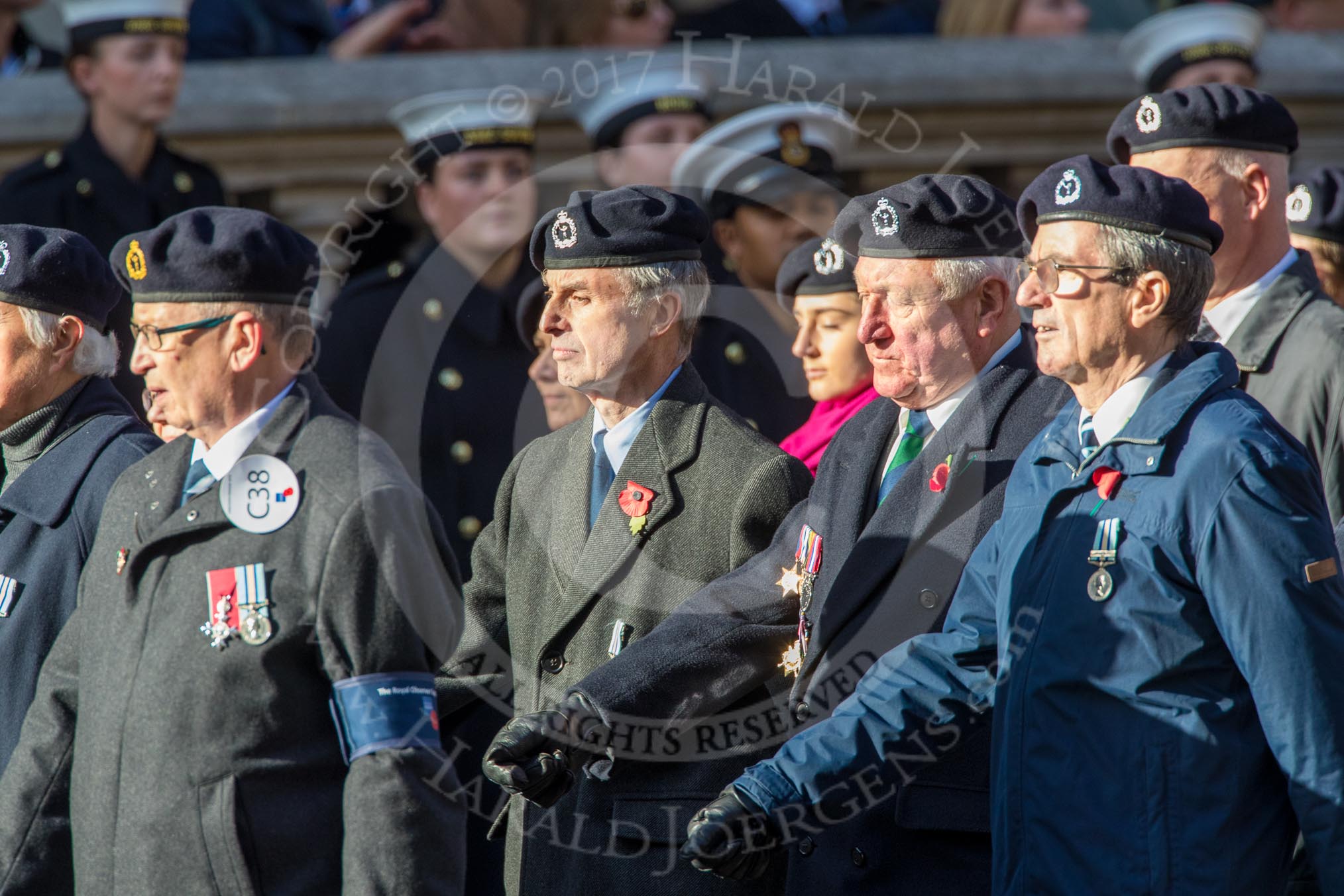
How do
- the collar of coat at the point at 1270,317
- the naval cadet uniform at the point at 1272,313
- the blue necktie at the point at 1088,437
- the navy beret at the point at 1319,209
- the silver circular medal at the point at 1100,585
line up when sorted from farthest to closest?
1. the navy beret at the point at 1319,209
2. the collar of coat at the point at 1270,317
3. the naval cadet uniform at the point at 1272,313
4. the blue necktie at the point at 1088,437
5. the silver circular medal at the point at 1100,585

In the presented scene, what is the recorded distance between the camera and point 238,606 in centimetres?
352

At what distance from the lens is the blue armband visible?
11.3 ft

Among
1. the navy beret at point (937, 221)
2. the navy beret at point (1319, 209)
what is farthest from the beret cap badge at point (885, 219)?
the navy beret at point (1319, 209)

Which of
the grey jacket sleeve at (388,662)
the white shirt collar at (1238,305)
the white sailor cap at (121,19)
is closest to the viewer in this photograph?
the grey jacket sleeve at (388,662)

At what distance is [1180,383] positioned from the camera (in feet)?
10.7

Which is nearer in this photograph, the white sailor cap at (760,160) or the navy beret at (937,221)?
the navy beret at (937,221)

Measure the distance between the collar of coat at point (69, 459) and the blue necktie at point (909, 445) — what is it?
1.69 m

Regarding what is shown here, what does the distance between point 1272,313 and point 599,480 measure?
67.7 inches

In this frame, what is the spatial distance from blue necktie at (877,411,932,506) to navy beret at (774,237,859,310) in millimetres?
999

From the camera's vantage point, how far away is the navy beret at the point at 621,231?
406cm

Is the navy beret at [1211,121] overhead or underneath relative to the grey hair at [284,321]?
overhead

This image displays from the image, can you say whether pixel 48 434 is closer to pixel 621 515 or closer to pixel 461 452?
pixel 621 515

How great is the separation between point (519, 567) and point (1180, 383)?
1.58 metres

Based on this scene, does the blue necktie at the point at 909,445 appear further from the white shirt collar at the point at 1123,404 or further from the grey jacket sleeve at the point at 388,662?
the grey jacket sleeve at the point at 388,662
